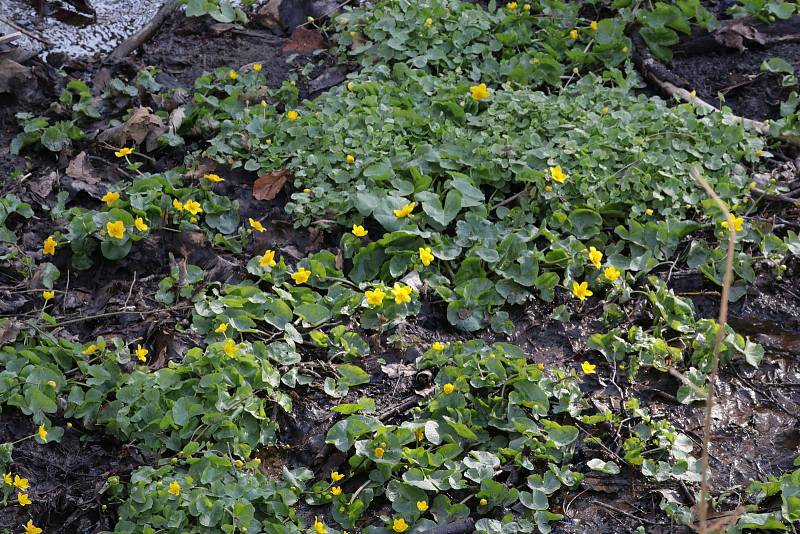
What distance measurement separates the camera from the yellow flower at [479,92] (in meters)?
4.25

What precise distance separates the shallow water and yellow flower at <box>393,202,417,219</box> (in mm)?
2314

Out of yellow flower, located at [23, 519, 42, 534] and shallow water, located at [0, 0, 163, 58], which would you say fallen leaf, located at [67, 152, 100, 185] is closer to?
shallow water, located at [0, 0, 163, 58]

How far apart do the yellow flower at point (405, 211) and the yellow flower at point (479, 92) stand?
84cm

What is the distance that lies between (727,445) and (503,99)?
1.95 m

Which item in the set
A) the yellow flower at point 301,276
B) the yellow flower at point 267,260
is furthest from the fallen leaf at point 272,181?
the yellow flower at point 301,276

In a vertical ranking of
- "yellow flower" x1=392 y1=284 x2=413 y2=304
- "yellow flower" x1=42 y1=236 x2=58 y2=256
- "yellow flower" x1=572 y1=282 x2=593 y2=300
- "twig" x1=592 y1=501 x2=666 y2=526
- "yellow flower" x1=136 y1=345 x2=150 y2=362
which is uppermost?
"yellow flower" x1=392 y1=284 x2=413 y2=304

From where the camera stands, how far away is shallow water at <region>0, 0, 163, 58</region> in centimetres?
501

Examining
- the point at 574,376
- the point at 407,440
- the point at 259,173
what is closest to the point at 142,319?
the point at 259,173

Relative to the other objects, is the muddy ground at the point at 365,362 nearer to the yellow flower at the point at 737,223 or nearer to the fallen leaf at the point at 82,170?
the fallen leaf at the point at 82,170

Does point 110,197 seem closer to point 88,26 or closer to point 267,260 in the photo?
point 267,260

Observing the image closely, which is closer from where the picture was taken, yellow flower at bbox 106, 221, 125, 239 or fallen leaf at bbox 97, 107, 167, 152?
yellow flower at bbox 106, 221, 125, 239

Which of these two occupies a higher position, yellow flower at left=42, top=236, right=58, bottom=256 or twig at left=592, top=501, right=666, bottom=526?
yellow flower at left=42, top=236, right=58, bottom=256

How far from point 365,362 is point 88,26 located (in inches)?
119

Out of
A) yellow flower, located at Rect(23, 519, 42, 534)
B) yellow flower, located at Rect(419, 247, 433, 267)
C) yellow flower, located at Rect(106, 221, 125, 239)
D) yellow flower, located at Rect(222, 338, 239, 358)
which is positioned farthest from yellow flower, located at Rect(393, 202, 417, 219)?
yellow flower, located at Rect(23, 519, 42, 534)
